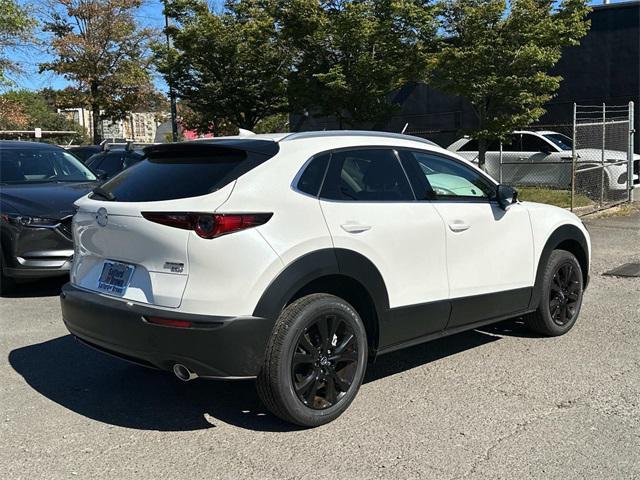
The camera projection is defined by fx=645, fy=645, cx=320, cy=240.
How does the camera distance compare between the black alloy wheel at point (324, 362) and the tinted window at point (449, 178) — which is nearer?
the black alloy wheel at point (324, 362)

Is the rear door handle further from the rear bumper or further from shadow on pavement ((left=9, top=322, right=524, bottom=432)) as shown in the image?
shadow on pavement ((left=9, top=322, right=524, bottom=432))

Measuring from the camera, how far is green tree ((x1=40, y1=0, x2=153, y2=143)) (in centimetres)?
2473

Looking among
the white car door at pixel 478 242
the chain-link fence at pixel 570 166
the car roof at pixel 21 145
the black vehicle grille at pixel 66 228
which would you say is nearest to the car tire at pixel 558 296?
the white car door at pixel 478 242

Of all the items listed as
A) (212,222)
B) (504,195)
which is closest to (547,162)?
(504,195)

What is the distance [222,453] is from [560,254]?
11.2 ft

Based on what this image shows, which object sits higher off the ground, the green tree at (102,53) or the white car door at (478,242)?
the green tree at (102,53)

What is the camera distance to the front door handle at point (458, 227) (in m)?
4.55

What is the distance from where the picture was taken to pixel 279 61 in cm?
1948

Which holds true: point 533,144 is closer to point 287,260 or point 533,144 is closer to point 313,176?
point 313,176

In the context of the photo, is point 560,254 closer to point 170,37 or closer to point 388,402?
point 388,402

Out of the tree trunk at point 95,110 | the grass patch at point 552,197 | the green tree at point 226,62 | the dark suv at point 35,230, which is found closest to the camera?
the dark suv at point 35,230

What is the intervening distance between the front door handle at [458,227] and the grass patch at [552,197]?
9.07 m

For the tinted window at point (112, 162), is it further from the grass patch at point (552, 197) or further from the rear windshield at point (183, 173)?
the rear windshield at point (183, 173)

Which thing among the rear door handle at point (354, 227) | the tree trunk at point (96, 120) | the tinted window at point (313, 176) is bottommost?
the rear door handle at point (354, 227)
